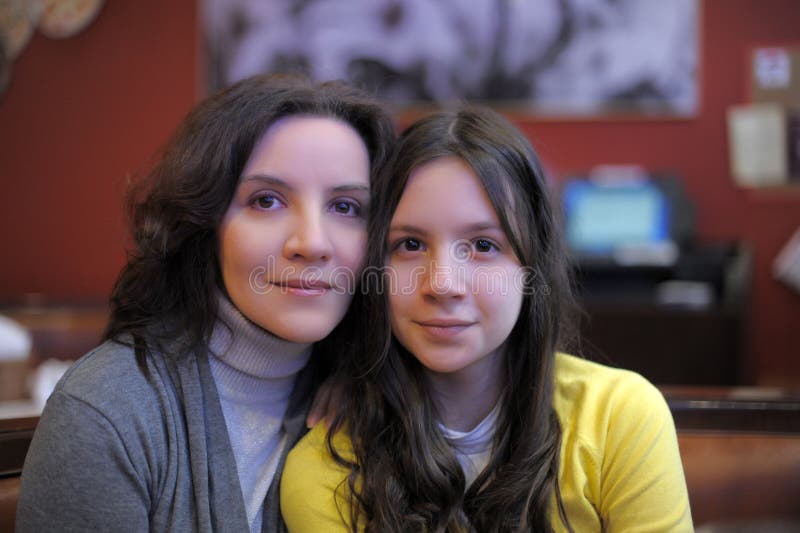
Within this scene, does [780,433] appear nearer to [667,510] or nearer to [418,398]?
[667,510]

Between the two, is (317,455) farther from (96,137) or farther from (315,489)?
(96,137)

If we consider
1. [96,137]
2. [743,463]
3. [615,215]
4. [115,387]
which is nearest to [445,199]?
[115,387]

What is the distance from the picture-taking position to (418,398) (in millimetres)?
1230

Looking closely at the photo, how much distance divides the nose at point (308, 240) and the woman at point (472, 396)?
9cm

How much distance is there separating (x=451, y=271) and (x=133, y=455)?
493 millimetres

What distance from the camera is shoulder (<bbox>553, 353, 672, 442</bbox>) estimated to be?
113 centimetres

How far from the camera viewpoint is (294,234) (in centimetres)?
115

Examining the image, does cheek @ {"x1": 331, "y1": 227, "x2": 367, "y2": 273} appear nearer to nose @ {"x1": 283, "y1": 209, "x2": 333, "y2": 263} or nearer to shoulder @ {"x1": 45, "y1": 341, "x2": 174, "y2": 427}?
nose @ {"x1": 283, "y1": 209, "x2": 333, "y2": 263}

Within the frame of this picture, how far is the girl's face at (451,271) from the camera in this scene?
44.6 inches

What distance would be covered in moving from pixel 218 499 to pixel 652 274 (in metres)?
2.94

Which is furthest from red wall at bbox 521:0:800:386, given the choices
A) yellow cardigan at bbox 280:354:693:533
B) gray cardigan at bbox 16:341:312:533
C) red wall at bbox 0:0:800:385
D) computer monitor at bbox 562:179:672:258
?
gray cardigan at bbox 16:341:312:533

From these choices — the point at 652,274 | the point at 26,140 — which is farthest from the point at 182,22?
the point at 652,274

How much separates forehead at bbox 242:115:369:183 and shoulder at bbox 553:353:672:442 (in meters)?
0.46

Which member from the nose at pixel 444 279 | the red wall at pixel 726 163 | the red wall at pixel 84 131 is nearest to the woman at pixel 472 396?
the nose at pixel 444 279
